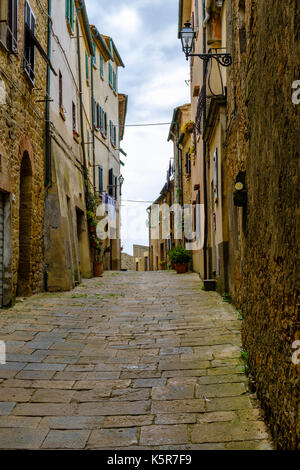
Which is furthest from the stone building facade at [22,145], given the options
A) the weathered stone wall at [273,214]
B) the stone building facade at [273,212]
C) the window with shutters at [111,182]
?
the window with shutters at [111,182]

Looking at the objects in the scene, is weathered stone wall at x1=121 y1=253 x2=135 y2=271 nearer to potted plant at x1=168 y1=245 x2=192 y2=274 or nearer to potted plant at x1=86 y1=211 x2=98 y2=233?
potted plant at x1=168 y1=245 x2=192 y2=274

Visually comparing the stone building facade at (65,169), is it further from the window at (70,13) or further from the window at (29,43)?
the window at (29,43)

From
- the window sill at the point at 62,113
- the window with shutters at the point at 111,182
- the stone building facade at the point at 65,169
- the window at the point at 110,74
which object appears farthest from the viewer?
the window at the point at 110,74

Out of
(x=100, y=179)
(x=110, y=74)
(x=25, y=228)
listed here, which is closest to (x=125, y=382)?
(x=25, y=228)

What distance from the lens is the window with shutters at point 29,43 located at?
9.09 m

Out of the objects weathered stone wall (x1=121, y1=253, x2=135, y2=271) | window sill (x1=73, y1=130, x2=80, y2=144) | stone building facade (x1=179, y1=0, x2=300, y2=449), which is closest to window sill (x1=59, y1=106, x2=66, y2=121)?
window sill (x1=73, y1=130, x2=80, y2=144)

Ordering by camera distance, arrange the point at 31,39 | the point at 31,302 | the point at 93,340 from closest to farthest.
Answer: the point at 93,340 → the point at 31,302 → the point at 31,39

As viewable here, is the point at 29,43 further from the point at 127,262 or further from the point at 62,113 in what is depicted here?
the point at 127,262

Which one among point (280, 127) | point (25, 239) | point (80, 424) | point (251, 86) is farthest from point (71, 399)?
point (25, 239)

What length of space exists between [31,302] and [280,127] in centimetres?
670

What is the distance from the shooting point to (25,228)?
30.8 feet

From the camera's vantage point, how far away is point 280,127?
2.97 metres
